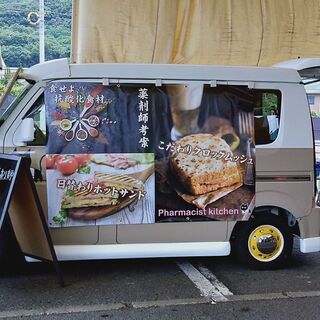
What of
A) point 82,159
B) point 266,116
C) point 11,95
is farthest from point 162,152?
point 11,95

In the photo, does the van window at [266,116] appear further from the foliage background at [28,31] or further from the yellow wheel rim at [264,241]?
the foliage background at [28,31]

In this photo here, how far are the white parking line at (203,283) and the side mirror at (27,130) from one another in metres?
2.38

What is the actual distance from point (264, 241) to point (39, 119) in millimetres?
2968

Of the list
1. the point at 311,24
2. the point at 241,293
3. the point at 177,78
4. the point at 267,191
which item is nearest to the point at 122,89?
Result: the point at 177,78

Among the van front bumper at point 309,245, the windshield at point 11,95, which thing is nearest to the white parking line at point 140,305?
the van front bumper at point 309,245

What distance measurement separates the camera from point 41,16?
15922mm

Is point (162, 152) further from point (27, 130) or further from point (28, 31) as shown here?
point (28, 31)

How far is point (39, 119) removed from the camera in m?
5.07

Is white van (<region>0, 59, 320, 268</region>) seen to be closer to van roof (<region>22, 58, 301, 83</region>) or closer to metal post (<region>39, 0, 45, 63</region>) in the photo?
van roof (<region>22, 58, 301, 83</region>)

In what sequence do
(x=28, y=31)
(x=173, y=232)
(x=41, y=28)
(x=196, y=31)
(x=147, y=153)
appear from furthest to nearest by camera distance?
1. (x=28, y=31)
2. (x=41, y=28)
3. (x=196, y=31)
4. (x=173, y=232)
5. (x=147, y=153)

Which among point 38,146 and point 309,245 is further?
point 309,245

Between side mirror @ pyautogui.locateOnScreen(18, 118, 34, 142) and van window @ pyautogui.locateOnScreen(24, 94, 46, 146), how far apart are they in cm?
10

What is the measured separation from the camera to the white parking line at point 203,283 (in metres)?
Answer: 4.79

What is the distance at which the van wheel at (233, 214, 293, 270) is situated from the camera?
5500mm
